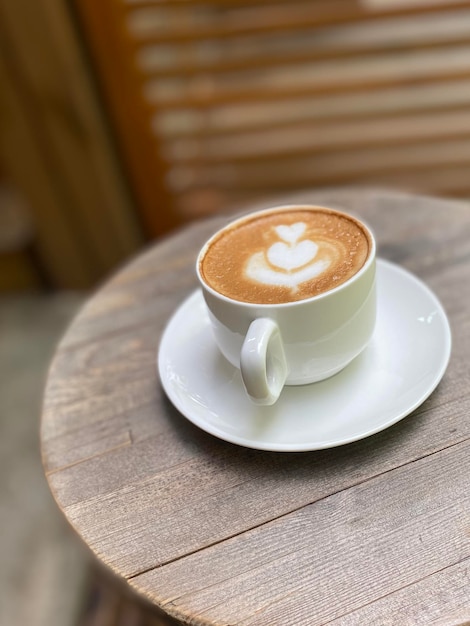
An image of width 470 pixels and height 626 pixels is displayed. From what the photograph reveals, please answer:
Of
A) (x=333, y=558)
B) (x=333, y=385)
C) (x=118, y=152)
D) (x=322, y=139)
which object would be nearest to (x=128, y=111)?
(x=118, y=152)

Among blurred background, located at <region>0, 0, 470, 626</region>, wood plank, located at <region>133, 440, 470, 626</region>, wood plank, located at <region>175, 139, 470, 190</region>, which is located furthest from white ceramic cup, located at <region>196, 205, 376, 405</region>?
wood plank, located at <region>175, 139, 470, 190</region>

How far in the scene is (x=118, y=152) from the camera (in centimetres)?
136

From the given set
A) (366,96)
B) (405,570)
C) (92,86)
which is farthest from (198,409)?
(366,96)

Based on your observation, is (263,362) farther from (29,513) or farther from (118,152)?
(118,152)

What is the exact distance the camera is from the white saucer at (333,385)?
0.48 metres

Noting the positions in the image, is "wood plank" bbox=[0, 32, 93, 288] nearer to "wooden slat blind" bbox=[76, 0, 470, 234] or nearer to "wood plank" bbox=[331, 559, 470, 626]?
"wooden slat blind" bbox=[76, 0, 470, 234]

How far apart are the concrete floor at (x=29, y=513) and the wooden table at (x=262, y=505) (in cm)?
53

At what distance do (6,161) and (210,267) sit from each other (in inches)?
39.8

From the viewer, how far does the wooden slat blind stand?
3.93 ft

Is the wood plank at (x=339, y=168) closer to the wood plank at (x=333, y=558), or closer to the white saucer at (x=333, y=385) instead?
the white saucer at (x=333, y=385)

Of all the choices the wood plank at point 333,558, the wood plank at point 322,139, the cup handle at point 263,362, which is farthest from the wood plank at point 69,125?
the wood plank at point 333,558

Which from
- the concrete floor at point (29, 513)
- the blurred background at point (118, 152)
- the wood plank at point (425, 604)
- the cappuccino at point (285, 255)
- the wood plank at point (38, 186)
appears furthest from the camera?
the wood plank at point (38, 186)

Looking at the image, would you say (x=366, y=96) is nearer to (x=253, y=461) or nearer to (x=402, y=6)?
(x=402, y=6)

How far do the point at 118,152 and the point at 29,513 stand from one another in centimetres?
80
